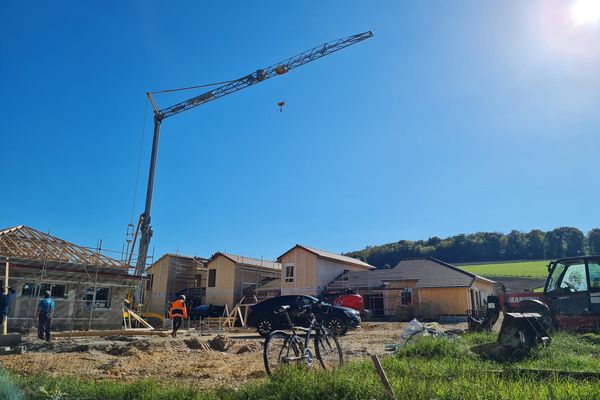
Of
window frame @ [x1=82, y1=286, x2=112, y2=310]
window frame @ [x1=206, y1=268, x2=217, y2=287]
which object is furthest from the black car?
window frame @ [x1=206, y1=268, x2=217, y2=287]

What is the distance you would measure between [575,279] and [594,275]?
20.5 inches

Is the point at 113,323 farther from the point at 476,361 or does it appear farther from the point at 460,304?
the point at 460,304

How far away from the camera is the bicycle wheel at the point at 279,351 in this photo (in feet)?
23.3

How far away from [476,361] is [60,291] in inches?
828

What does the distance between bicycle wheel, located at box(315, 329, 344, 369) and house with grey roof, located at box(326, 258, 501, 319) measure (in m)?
24.6

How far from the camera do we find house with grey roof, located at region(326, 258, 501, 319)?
32188mm

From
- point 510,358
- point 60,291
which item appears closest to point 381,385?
point 510,358

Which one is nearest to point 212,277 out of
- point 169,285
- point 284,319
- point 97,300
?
point 169,285

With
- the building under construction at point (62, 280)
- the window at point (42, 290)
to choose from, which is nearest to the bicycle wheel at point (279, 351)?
the building under construction at point (62, 280)

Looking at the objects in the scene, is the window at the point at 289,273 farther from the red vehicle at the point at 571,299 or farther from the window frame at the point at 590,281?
the window frame at the point at 590,281

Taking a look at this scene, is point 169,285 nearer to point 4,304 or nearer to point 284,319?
point 4,304

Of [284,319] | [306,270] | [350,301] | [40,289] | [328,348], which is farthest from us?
[306,270]

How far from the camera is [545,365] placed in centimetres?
750

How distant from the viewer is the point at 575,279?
12844 mm
